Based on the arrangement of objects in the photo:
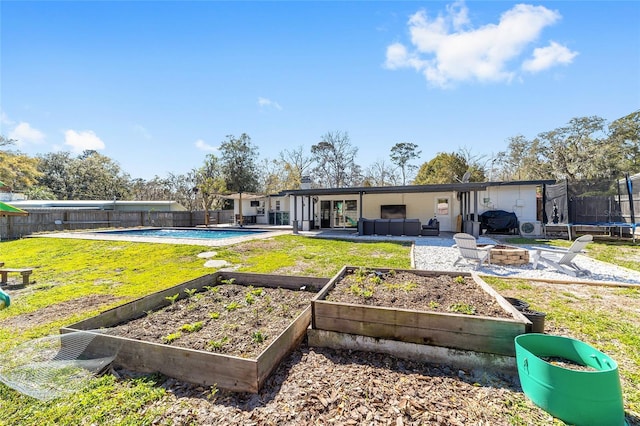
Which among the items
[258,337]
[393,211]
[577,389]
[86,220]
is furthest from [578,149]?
[86,220]

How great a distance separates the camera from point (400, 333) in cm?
247

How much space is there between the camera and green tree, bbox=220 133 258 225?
2819 cm

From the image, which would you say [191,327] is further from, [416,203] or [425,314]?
[416,203]

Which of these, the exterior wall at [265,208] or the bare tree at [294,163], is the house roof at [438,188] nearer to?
the exterior wall at [265,208]

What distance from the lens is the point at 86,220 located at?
55.8 feet

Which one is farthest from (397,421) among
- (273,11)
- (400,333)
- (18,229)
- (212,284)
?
(18,229)

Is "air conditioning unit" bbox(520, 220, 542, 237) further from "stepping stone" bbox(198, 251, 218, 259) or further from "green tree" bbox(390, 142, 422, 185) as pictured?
"green tree" bbox(390, 142, 422, 185)

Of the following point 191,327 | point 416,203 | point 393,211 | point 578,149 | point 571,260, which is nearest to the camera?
point 191,327

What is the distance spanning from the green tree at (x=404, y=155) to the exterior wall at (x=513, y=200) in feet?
61.4

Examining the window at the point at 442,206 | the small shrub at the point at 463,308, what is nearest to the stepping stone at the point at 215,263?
the small shrub at the point at 463,308

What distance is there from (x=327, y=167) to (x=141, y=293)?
29664mm

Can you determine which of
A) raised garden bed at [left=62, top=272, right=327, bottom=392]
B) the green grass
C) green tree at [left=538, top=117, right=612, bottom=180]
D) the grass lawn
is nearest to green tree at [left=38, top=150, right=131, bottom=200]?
the green grass

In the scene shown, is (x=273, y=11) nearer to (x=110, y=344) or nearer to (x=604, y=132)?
(x=110, y=344)

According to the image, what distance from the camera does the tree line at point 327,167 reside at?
2211 cm
